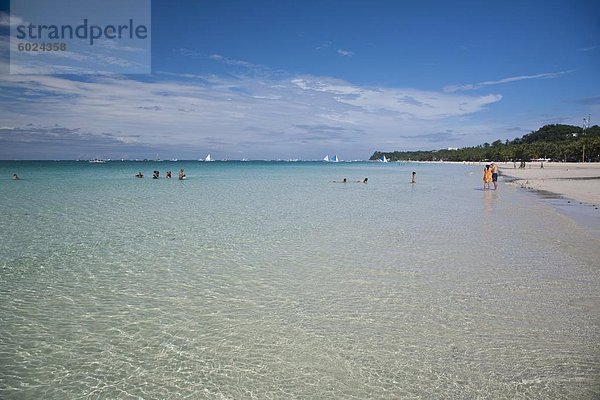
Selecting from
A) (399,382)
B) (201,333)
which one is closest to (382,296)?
(399,382)

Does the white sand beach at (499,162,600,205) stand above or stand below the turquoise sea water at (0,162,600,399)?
above

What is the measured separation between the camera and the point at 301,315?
6688 mm

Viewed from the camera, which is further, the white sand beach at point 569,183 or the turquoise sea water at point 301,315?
the white sand beach at point 569,183

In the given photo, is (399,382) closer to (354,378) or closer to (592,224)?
(354,378)

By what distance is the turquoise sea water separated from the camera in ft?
15.4

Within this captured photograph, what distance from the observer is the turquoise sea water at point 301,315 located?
4.71 m

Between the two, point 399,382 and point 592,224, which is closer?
point 399,382

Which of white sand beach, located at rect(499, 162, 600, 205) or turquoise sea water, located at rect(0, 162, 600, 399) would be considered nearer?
turquoise sea water, located at rect(0, 162, 600, 399)

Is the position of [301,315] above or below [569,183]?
below

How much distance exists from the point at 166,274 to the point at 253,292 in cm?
252

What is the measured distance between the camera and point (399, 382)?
15.4 feet

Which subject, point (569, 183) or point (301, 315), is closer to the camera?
point (301, 315)

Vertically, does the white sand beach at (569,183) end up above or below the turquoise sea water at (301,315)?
above

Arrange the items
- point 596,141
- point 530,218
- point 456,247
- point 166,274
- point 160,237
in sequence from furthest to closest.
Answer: point 596,141
point 530,218
point 160,237
point 456,247
point 166,274
